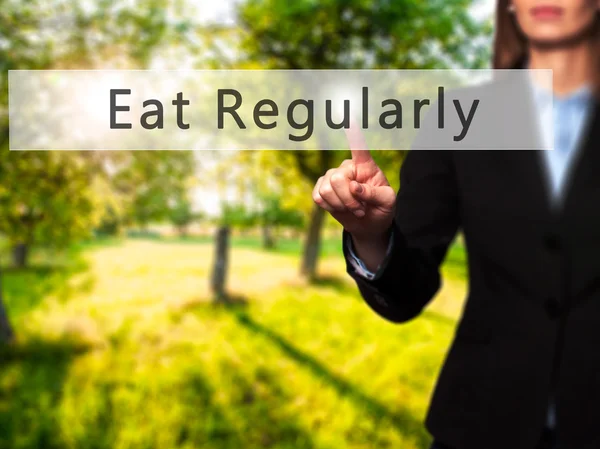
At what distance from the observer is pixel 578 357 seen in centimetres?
164

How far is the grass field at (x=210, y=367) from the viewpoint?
19.1 ft

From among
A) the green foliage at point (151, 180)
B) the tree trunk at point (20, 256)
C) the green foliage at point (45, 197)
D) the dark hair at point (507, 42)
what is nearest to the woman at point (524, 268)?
the dark hair at point (507, 42)

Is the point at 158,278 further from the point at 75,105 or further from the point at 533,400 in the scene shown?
the point at 533,400

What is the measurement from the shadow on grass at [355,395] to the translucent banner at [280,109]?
3238 millimetres

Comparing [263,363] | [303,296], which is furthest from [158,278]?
[263,363]

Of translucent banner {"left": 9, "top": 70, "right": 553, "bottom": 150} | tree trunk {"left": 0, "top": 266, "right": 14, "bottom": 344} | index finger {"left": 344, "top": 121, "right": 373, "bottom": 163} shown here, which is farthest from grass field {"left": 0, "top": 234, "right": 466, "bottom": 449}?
index finger {"left": 344, "top": 121, "right": 373, "bottom": 163}

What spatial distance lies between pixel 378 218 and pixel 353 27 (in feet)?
32.6

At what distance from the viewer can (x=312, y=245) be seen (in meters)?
12.4

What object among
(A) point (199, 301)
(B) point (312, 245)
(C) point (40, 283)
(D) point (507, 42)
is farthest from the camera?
(B) point (312, 245)

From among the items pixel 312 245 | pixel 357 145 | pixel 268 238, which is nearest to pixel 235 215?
pixel 312 245

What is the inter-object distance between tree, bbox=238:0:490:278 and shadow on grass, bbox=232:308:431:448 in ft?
11.9

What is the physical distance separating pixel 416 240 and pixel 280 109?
6944 mm

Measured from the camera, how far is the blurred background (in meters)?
6.04

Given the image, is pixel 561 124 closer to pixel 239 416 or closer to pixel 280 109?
pixel 239 416
